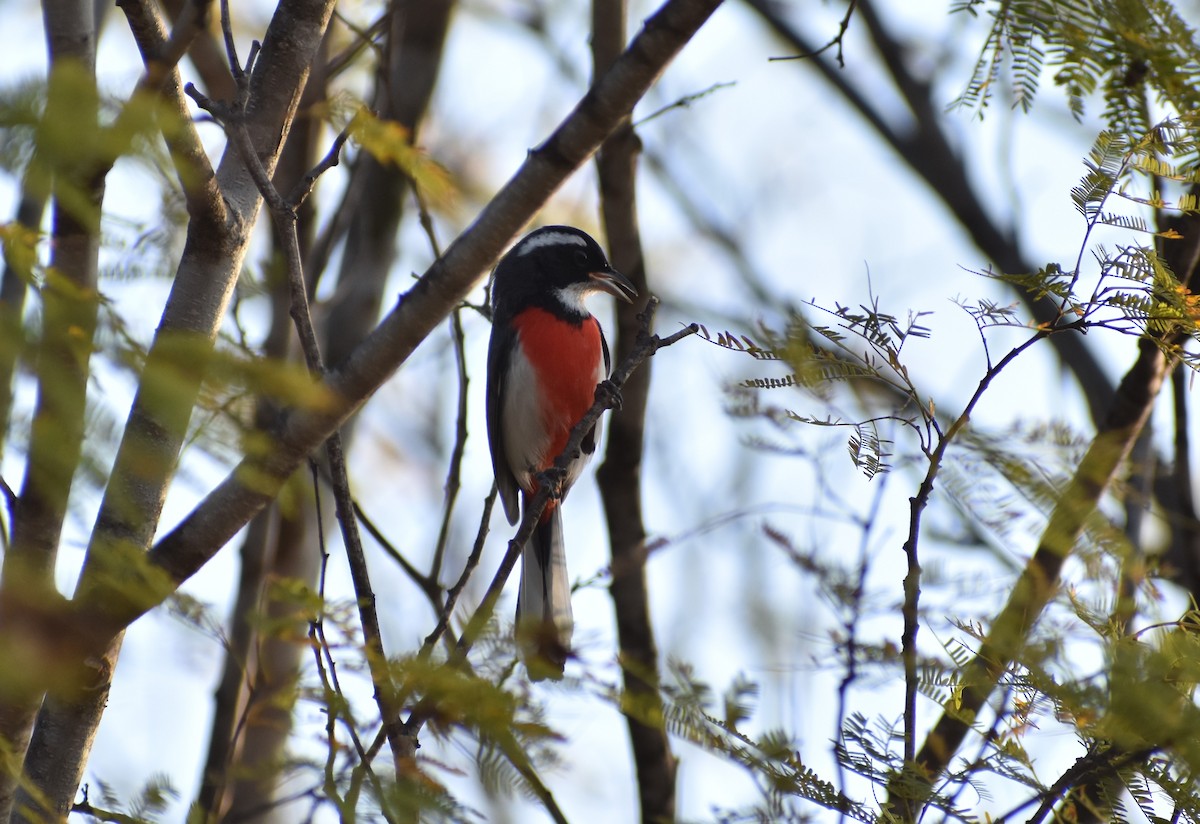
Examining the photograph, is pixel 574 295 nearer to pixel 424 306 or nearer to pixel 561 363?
pixel 561 363

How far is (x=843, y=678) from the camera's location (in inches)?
117

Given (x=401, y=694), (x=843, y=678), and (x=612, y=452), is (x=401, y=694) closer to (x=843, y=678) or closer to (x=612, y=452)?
(x=843, y=678)

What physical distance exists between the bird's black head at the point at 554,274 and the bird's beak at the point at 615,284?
0.01 metres

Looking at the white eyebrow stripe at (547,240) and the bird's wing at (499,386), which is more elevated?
the white eyebrow stripe at (547,240)

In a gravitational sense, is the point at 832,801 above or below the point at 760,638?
below

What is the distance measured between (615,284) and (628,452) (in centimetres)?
82

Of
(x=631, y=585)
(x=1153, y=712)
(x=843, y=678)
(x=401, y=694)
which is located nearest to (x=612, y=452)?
(x=631, y=585)

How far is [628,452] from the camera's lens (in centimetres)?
499

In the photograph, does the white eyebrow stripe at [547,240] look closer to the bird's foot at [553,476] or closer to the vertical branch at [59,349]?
the bird's foot at [553,476]

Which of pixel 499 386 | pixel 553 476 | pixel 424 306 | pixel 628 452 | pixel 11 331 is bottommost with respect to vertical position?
pixel 11 331

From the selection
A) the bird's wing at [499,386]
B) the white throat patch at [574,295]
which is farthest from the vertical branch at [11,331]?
the white throat patch at [574,295]

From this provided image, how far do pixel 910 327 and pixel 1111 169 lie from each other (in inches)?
21.0

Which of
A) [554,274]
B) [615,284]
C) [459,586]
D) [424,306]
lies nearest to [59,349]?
[424,306]

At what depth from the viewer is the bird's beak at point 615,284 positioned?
16.9ft
